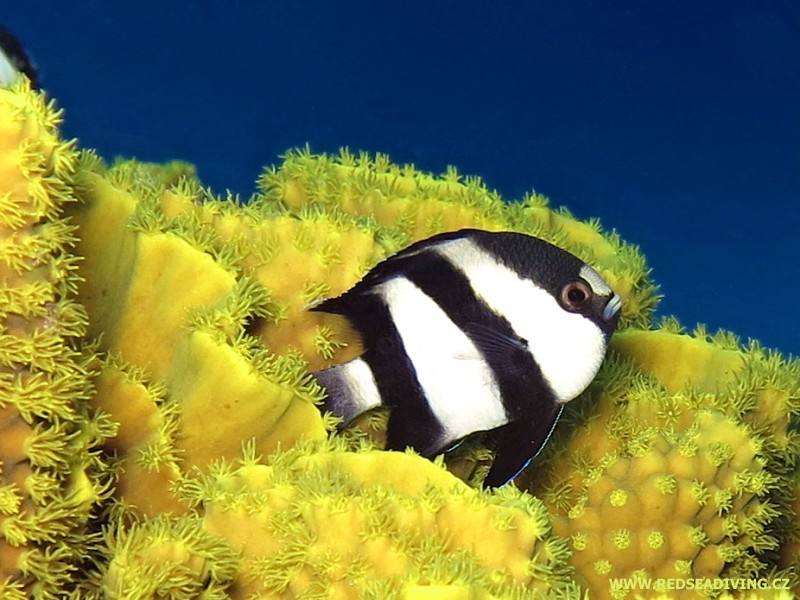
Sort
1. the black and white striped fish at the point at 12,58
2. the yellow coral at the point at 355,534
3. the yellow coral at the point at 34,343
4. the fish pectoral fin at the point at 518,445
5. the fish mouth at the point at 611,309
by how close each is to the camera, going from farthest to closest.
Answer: the black and white striped fish at the point at 12,58 → the fish mouth at the point at 611,309 → the fish pectoral fin at the point at 518,445 → the yellow coral at the point at 355,534 → the yellow coral at the point at 34,343

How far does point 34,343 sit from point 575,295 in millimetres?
1035

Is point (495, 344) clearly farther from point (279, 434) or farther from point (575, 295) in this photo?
point (279, 434)

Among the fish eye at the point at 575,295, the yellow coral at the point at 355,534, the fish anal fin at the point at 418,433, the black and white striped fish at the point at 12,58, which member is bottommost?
the yellow coral at the point at 355,534

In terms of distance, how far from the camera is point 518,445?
5.24ft

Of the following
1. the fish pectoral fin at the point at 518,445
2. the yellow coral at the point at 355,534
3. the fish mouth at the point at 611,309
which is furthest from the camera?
the fish mouth at the point at 611,309

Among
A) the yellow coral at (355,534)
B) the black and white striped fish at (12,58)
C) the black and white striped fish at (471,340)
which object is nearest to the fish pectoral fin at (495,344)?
the black and white striped fish at (471,340)

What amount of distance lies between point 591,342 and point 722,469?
0.38 metres

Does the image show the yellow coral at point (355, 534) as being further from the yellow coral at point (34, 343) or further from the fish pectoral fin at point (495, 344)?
the fish pectoral fin at point (495, 344)

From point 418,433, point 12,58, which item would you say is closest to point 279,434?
point 418,433

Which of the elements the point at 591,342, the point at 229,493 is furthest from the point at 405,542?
the point at 591,342

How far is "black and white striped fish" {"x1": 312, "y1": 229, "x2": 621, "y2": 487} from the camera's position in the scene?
5.36ft

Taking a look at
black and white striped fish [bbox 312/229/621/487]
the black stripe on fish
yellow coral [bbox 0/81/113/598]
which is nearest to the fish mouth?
black and white striped fish [bbox 312/229/621/487]

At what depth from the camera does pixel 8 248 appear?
1.03 meters

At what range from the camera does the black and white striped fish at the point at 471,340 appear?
163cm
